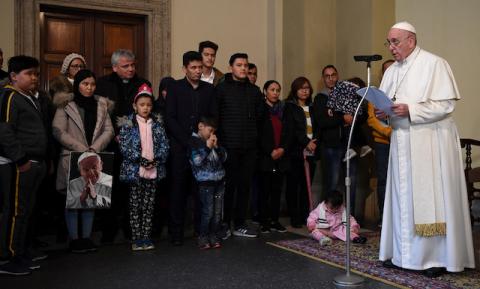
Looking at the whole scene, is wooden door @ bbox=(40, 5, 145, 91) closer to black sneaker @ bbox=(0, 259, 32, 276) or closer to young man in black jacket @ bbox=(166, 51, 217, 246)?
young man in black jacket @ bbox=(166, 51, 217, 246)

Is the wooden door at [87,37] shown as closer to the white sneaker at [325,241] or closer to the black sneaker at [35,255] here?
the black sneaker at [35,255]

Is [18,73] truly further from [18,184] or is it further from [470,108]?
[470,108]

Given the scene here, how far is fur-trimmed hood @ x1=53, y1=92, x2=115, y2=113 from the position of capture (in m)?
4.73

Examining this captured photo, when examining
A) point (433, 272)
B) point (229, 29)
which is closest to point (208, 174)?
point (433, 272)

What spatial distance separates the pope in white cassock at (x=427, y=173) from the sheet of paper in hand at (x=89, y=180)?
7.44 feet

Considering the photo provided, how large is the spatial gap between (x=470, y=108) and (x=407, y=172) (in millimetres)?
2954

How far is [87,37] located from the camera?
6773mm

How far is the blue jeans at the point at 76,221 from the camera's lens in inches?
186

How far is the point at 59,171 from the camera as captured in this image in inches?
186

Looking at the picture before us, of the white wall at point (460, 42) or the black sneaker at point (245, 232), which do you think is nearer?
Result: the black sneaker at point (245, 232)

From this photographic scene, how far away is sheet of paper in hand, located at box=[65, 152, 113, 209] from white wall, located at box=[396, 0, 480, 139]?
160 inches

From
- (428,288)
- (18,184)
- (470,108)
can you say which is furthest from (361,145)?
(18,184)

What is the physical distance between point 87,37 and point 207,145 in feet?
9.06

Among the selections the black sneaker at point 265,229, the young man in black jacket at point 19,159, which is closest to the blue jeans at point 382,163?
the black sneaker at point 265,229
